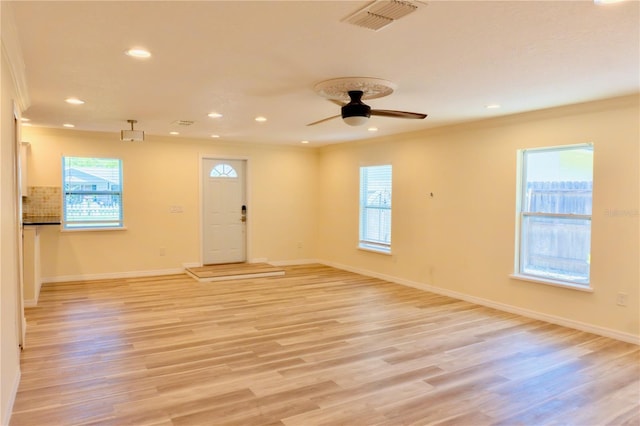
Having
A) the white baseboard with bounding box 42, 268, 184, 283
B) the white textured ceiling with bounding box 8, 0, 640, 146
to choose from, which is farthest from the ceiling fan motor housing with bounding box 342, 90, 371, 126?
the white baseboard with bounding box 42, 268, 184, 283

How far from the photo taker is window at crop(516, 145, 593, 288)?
4.67 meters

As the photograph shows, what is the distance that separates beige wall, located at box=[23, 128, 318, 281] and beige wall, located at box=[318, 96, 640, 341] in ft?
2.99

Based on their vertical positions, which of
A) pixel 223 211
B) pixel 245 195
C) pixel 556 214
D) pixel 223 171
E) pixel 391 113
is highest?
pixel 391 113

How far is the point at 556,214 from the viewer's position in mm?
4910

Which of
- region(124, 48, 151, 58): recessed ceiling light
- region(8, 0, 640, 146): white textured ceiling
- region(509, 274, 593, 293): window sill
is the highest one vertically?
region(8, 0, 640, 146): white textured ceiling

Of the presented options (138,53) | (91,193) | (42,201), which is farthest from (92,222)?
(138,53)

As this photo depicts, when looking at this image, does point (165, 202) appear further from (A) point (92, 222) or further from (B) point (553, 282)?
(B) point (553, 282)

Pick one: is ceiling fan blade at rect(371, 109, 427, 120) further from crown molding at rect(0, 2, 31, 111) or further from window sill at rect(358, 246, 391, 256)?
window sill at rect(358, 246, 391, 256)

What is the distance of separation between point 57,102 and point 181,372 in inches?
128

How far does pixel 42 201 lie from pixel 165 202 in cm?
183

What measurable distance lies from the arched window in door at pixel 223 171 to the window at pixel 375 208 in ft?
8.19

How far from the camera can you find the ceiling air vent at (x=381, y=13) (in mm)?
2217

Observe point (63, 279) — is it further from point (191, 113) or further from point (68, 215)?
point (191, 113)

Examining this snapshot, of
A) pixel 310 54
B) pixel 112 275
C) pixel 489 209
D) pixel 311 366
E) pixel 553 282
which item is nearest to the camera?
pixel 310 54
